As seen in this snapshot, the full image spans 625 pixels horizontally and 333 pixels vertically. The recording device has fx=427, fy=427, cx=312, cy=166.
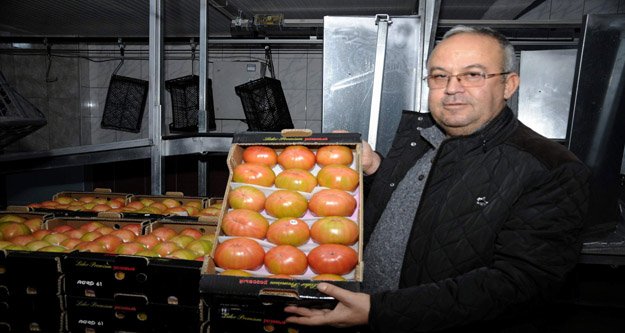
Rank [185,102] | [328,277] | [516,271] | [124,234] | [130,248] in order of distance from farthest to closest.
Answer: [185,102] < [124,234] < [130,248] < [328,277] < [516,271]

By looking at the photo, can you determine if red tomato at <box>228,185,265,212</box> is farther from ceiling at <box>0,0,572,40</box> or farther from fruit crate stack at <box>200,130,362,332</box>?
ceiling at <box>0,0,572,40</box>

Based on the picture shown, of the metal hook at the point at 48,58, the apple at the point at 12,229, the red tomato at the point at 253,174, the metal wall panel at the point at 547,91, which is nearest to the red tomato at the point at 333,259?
the red tomato at the point at 253,174

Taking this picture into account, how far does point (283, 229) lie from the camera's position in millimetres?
1550

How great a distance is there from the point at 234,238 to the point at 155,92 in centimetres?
193

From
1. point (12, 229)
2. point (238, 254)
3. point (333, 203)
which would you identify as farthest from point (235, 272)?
point (12, 229)

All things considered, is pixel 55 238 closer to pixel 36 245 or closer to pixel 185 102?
pixel 36 245

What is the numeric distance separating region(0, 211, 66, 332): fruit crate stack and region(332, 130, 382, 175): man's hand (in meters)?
1.40

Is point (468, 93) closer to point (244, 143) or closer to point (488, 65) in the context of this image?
point (488, 65)

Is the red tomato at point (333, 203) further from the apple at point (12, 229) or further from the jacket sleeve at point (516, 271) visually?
the apple at point (12, 229)

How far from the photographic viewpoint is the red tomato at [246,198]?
1637 millimetres

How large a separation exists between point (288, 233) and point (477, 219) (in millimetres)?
643

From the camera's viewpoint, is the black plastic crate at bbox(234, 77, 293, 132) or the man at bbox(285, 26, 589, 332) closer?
the man at bbox(285, 26, 589, 332)

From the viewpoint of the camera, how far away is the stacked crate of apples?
1456 millimetres

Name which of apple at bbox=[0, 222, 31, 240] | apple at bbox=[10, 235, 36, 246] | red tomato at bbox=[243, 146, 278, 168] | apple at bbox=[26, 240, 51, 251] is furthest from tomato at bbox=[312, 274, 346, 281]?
apple at bbox=[0, 222, 31, 240]
